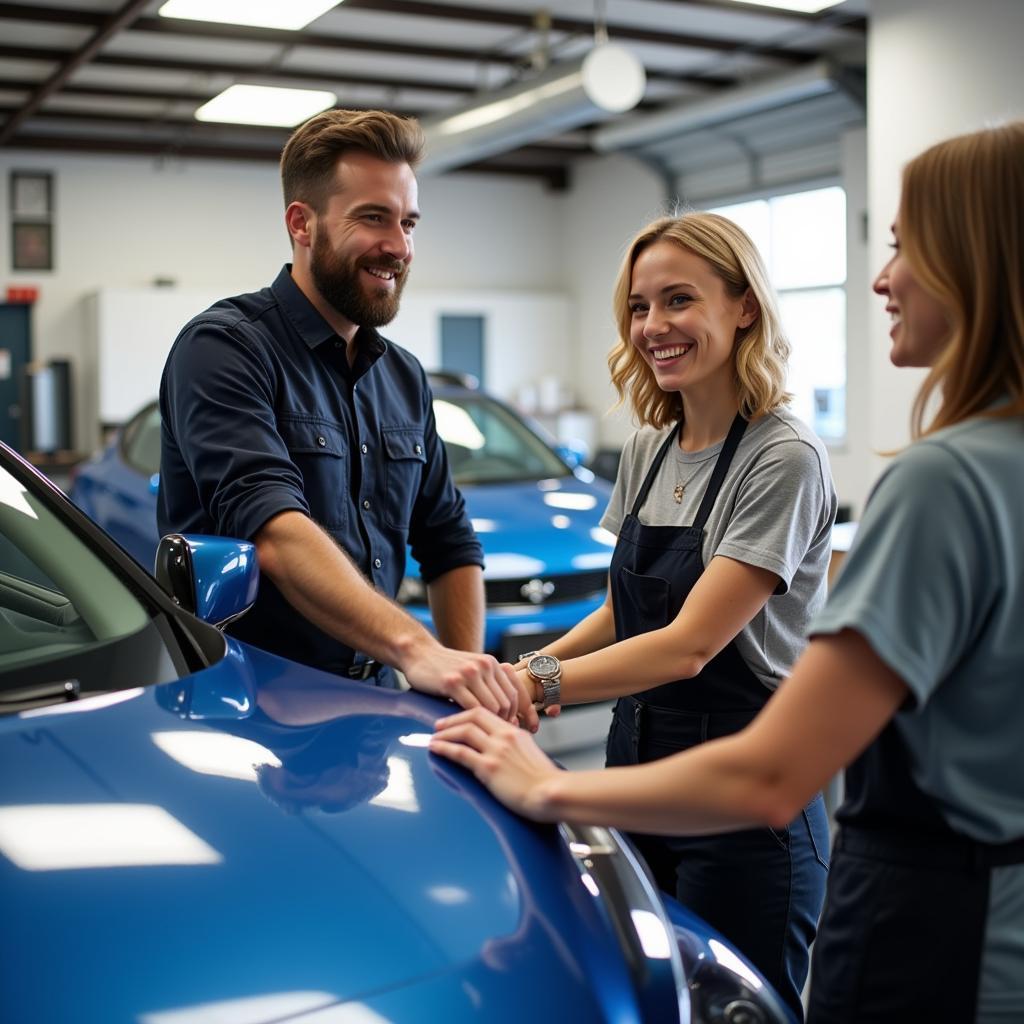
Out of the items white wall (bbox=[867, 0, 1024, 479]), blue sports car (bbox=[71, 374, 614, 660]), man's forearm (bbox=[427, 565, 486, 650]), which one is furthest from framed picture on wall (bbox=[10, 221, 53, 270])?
man's forearm (bbox=[427, 565, 486, 650])

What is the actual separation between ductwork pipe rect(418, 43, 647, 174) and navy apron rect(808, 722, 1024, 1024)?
24.6ft

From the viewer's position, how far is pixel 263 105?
10.4 metres

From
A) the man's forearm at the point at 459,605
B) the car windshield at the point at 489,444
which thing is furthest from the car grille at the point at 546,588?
the man's forearm at the point at 459,605

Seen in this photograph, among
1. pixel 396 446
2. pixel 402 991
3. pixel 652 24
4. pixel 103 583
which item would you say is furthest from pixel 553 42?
pixel 402 991

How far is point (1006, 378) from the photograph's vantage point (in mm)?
1092

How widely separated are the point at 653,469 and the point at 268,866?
107 cm

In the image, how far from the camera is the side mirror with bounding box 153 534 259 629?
67.9 inches

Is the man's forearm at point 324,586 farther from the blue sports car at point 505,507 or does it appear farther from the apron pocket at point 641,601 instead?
the blue sports car at point 505,507

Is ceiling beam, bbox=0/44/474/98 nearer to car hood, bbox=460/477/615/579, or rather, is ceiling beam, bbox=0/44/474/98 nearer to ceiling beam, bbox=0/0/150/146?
ceiling beam, bbox=0/0/150/146

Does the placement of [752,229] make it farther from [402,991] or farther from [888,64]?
[402,991]

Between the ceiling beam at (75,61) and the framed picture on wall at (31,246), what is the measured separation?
0.82 m

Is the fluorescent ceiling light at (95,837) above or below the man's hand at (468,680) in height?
below

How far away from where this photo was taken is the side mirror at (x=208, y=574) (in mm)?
1724

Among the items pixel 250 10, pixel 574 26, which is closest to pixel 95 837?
pixel 250 10
